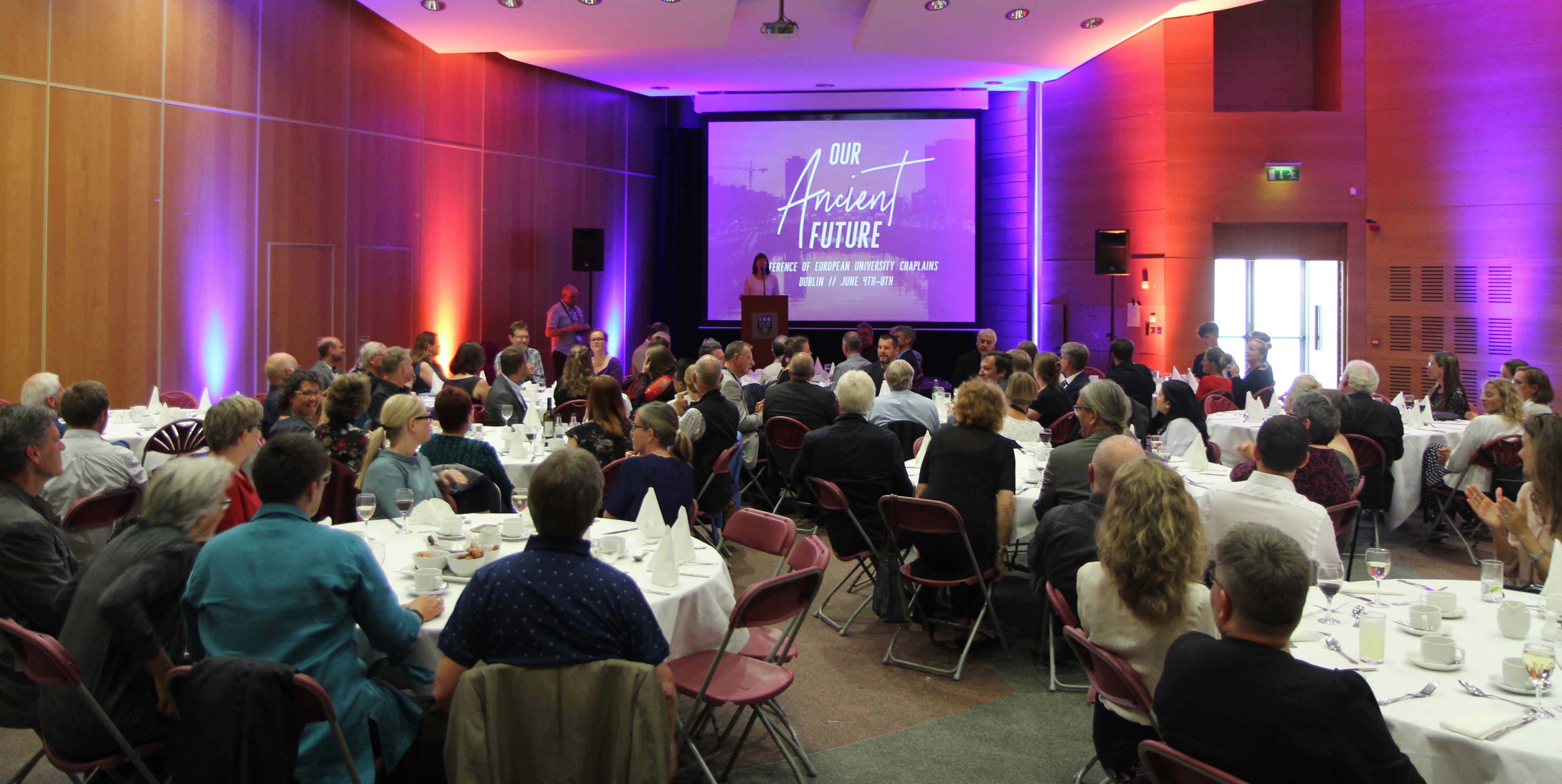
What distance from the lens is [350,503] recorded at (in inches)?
181

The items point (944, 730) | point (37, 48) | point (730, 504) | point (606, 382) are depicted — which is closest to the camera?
point (944, 730)

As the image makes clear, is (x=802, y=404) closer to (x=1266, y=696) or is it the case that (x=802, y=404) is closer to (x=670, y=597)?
(x=670, y=597)

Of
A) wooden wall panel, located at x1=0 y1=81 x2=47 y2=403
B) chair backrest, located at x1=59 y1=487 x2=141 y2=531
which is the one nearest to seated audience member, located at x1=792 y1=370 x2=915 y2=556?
chair backrest, located at x1=59 y1=487 x2=141 y2=531

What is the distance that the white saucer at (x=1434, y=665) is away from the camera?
264 centimetres

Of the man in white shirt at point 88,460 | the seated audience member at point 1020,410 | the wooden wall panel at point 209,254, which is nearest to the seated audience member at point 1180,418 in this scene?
the seated audience member at point 1020,410

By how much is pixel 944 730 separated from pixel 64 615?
3037 millimetres

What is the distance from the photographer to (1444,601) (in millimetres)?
3123

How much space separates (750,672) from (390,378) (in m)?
4.09

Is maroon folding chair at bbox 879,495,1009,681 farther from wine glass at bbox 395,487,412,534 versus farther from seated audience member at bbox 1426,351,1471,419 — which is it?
seated audience member at bbox 1426,351,1471,419

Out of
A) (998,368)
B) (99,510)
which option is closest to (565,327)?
(998,368)

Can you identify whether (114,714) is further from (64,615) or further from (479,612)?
(479,612)

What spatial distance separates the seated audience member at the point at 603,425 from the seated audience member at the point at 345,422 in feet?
3.50

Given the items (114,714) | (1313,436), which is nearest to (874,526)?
(1313,436)

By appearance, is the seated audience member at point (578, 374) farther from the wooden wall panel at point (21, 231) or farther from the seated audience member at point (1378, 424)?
the seated audience member at point (1378, 424)
